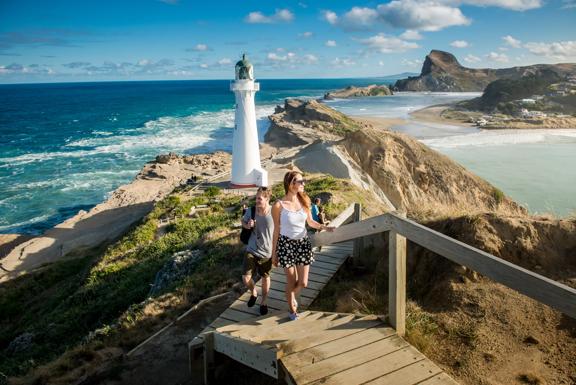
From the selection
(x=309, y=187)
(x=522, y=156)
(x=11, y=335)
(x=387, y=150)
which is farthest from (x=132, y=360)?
(x=522, y=156)

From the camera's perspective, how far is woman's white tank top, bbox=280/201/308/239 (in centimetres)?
498

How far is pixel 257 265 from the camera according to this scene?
5754mm

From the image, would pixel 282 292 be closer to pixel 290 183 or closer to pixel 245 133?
pixel 290 183

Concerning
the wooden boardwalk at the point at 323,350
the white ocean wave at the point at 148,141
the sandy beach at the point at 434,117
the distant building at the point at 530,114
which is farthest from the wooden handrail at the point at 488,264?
the distant building at the point at 530,114

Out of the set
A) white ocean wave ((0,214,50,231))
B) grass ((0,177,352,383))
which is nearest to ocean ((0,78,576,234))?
white ocean wave ((0,214,50,231))

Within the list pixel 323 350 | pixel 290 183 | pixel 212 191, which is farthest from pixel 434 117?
pixel 323 350

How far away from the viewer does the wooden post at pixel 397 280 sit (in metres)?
4.06

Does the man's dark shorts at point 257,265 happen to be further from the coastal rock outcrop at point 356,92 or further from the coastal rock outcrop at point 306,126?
the coastal rock outcrop at point 356,92

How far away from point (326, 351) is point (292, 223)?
155 cm

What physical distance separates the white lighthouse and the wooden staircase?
18.6m

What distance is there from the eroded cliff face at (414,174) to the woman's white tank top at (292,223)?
16.1 m

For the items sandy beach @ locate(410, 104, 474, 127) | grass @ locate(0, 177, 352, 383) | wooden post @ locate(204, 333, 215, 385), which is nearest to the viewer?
wooden post @ locate(204, 333, 215, 385)

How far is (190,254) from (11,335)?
561 centimetres

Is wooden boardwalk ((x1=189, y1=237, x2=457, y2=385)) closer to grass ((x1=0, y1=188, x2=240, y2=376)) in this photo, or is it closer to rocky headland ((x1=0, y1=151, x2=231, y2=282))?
grass ((x1=0, y1=188, x2=240, y2=376))
